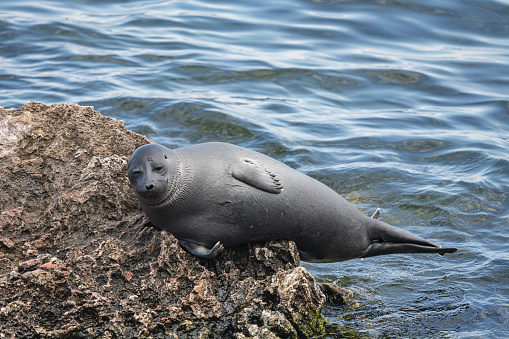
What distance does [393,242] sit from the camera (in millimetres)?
5996

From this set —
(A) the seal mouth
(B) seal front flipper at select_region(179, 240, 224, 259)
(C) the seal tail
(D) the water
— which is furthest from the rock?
(C) the seal tail

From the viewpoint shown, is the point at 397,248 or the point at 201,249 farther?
the point at 397,248

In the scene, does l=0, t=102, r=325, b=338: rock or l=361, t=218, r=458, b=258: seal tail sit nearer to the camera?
l=0, t=102, r=325, b=338: rock

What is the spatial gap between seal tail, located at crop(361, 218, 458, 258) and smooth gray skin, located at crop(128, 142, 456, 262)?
0.79 metres

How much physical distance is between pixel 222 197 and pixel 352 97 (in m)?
7.87

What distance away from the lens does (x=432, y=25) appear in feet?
53.2

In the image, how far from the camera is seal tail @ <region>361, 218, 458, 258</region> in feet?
19.4

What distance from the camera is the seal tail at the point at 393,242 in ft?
19.4

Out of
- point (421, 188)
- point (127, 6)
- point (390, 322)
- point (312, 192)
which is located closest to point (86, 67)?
point (127, 6)

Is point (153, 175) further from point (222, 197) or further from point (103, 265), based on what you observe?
point (103, 265)

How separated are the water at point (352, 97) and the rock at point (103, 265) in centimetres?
80

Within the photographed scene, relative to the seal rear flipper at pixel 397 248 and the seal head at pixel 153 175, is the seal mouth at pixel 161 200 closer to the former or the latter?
the seal head at pixel 153 175

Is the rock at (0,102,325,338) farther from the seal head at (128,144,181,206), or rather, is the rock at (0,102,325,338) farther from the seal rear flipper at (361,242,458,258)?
the seal rear flipper at (361,242,458,258)

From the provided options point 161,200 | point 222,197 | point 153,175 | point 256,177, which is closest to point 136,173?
point 153,175
